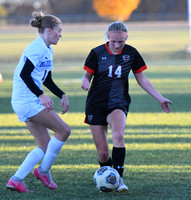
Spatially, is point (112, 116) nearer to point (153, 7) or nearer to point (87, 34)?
point (87, 34)

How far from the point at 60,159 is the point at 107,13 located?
57.1 m

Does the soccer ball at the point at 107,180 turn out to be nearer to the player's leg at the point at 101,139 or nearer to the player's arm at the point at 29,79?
the player's leg at the point at 101,139

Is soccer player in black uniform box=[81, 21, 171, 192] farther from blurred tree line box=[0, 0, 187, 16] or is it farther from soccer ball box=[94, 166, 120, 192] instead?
blurred tree line box=[0, 0, 187, 16]

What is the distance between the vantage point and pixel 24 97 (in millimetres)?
5156

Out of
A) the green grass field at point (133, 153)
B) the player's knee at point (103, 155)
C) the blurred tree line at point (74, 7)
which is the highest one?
the player's knee at point (103, 155)

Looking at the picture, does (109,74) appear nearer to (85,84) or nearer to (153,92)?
(85,84)

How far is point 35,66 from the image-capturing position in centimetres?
507

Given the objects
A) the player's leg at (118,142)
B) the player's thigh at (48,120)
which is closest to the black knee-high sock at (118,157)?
the player's leg at (118,142)

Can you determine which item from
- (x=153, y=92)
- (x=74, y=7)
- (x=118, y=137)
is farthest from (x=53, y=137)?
(x=74, y=7)

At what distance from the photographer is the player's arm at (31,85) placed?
490 cm

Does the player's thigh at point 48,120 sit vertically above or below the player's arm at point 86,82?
below

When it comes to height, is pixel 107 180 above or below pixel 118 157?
below

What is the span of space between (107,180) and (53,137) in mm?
719

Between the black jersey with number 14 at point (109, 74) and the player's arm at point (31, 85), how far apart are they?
0.70 metres
